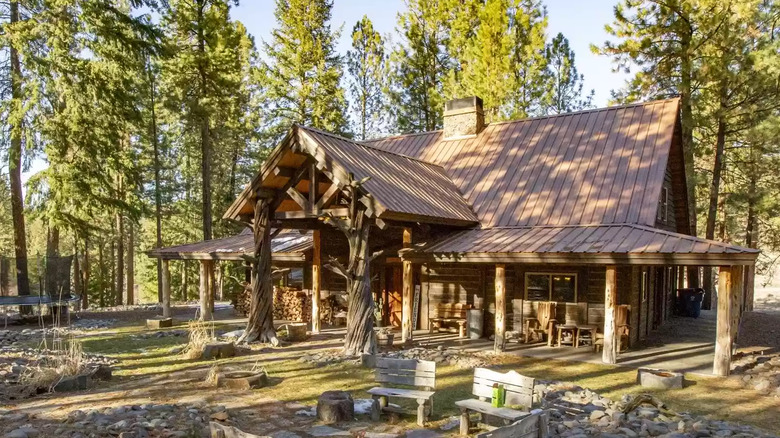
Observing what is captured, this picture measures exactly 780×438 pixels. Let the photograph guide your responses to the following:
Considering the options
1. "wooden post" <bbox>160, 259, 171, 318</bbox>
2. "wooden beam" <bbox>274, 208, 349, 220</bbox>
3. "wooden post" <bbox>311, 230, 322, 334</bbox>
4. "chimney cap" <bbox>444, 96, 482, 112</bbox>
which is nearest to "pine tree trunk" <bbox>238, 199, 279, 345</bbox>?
"wooden beam" <bbox>274, 208, 349, 220</bbox>

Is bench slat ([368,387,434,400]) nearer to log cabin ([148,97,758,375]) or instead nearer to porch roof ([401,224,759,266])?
log cabin ([148,97,758,375])

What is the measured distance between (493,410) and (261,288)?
8657 mm

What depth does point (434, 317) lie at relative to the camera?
1669cm

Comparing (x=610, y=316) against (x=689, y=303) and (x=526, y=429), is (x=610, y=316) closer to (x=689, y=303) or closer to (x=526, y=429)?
(x=526, y=429)

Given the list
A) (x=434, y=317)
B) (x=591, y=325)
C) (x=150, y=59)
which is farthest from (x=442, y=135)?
(x=150, y=59)

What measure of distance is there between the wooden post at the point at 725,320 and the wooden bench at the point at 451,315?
649 centimetres

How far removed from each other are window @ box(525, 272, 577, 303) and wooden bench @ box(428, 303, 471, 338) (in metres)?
1.89

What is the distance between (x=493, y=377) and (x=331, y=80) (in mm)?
25193

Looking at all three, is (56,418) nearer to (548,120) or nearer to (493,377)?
(493,377)

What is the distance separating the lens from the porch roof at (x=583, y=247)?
10758 mm

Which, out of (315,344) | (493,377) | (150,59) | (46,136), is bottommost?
(315,344)

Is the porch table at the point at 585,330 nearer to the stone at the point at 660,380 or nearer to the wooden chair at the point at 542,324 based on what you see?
the wooden chair at the point at 542,324

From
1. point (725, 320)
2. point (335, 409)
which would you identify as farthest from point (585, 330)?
point (335, 409)

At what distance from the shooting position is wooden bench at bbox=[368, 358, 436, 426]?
7770mm
